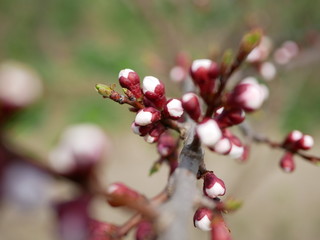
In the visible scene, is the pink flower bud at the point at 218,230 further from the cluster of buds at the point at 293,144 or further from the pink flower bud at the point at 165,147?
the cluster of buds at the point at 293,144

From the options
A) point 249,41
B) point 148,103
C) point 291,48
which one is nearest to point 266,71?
point 291,48

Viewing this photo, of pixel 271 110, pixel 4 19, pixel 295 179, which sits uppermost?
pixel 4 19

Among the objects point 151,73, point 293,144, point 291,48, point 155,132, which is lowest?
point 151,73

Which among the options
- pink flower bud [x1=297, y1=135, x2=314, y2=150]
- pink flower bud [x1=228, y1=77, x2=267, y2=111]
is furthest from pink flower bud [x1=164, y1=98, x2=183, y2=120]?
pink flower bud [x1=297, y1=135, x2=314, y2=150]

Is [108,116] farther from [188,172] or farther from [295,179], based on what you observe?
[188,172]

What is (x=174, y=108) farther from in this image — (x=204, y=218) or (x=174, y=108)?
(x=204, y=218)

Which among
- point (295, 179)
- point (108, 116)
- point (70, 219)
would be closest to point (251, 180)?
point (295, 179)
